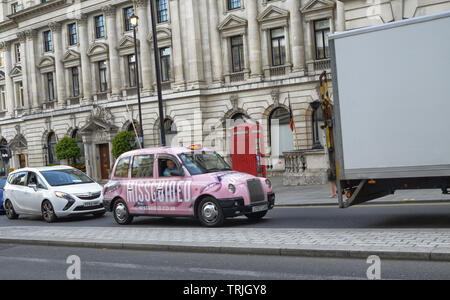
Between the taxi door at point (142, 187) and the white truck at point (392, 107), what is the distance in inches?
194

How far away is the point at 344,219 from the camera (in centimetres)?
1241

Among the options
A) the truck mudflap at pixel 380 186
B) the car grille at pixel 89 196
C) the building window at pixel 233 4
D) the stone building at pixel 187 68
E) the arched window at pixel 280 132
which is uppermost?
the building window at pixel 233 4

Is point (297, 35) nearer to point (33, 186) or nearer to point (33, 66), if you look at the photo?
point (33, 186)

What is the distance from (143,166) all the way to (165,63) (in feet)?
84.3

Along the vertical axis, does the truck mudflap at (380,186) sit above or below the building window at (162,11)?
below

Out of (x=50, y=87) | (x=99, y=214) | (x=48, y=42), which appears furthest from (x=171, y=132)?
(x=99, y=214)

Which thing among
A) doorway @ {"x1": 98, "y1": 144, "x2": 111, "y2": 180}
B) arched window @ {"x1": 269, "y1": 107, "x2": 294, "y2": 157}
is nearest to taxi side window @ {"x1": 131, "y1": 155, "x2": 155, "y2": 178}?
arched window @ {"x1": 269, "y1": 107, "x2": 294, "y2": 157}

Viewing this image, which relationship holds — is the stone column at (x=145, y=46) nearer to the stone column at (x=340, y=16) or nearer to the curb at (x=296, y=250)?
the stone column at (x=340, y=16)

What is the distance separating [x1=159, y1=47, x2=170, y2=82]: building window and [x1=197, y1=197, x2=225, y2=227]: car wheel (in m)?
27.2

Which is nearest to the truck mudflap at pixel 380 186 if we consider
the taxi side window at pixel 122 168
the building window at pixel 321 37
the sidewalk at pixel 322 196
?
the sidewalk at pixel 322 196

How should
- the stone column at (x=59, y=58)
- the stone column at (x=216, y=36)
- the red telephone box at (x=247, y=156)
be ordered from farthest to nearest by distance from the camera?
the stone column at (x=59, y=58) < the stone column at (x=216, y=36) < the red telephone box at (x=247, y=156)

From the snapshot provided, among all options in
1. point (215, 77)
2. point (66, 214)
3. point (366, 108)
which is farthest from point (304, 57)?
point (366, 108)

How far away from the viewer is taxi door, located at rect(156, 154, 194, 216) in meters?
12.9

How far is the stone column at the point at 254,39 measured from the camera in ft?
115
